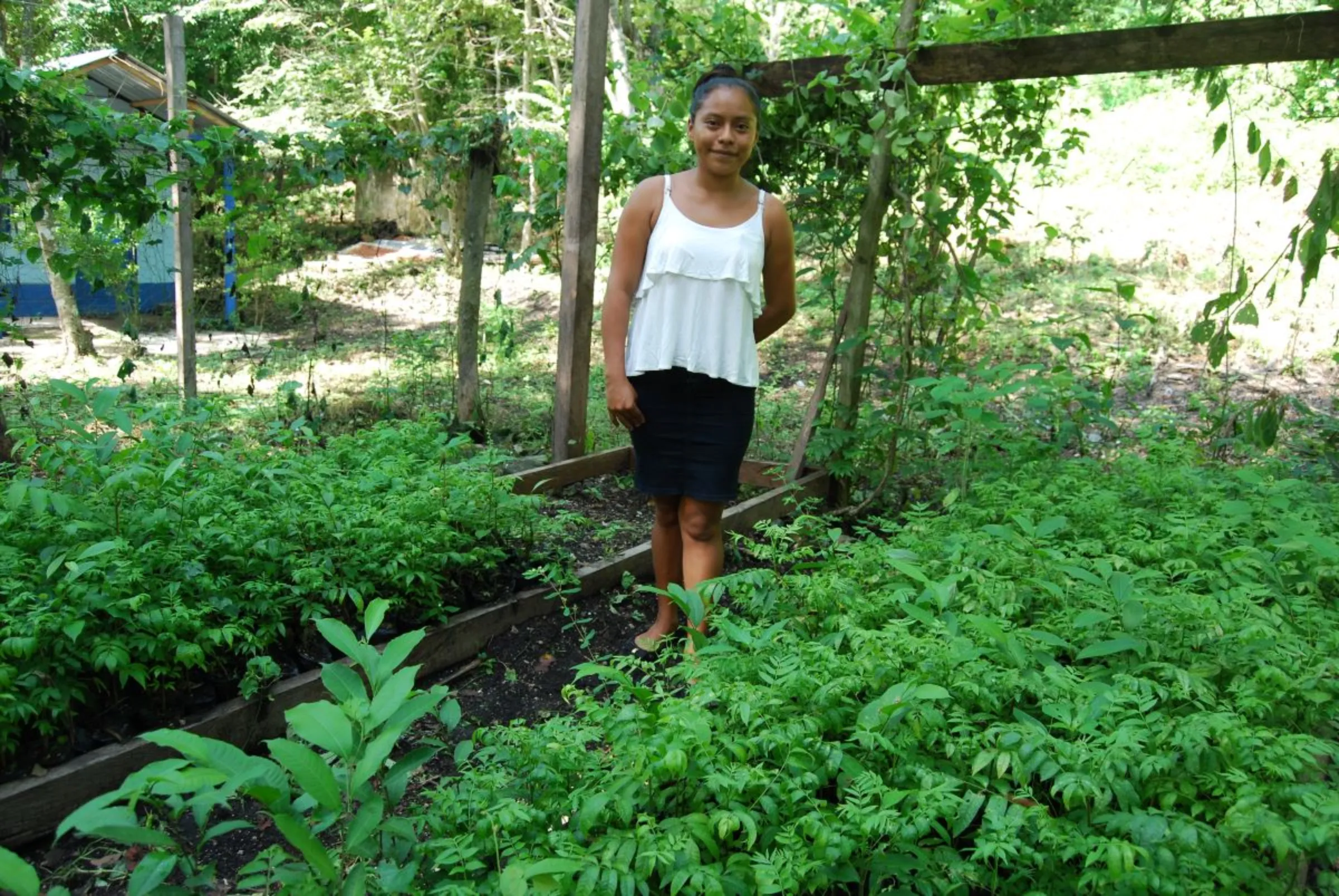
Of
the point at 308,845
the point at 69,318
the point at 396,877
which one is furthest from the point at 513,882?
the point at 69,318

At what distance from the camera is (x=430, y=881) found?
1.82 meters

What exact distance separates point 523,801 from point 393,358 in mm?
6743

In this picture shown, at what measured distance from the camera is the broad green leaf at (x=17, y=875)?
1.35 m

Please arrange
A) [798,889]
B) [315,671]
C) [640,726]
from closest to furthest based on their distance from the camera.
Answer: [798,889], [640,726], [315,671]

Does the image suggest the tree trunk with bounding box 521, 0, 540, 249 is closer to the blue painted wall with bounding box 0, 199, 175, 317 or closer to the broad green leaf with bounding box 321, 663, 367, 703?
the blue painted wall with bounding box 0, 199, 175, 317

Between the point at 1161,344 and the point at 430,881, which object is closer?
the point at 430,881

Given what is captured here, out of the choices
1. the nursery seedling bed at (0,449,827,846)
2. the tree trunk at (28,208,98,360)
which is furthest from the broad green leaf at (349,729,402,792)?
the tree trunk at (28,208,98,360)

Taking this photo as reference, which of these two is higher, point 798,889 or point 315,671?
point 798,889

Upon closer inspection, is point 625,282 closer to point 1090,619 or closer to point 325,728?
point 1090,619

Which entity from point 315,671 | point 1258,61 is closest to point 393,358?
point 315,671

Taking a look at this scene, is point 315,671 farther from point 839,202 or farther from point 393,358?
point 393,358

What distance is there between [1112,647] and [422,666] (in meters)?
1.78

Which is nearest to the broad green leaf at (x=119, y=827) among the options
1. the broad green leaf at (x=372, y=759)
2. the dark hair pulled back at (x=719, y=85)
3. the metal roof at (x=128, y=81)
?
the broad green leaf at (x=372, y=759)

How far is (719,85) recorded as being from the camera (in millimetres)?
3643
